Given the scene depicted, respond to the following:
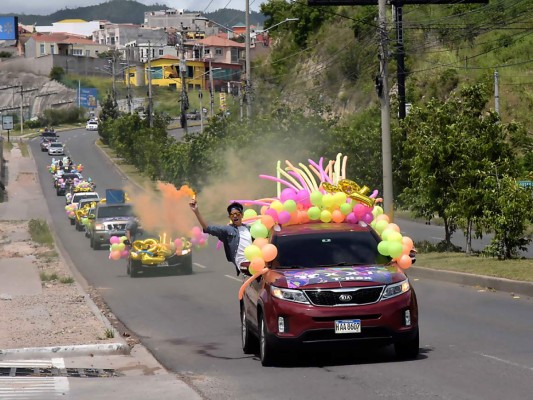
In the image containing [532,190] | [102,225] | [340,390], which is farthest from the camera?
[102,225]

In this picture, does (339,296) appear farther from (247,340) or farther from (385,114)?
(385,114)

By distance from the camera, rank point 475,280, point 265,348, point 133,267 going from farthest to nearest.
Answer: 1. point 133,267
2. point 475,280
3. point 265,348

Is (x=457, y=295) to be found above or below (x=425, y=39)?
below

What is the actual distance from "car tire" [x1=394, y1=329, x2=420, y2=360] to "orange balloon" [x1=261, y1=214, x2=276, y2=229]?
2251 millimetres

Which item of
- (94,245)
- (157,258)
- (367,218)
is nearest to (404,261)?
(367,218)

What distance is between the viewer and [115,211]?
44094 mm

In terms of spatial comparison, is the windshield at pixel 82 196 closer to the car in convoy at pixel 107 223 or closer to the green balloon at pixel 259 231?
the car in convoy at pixel 107 223

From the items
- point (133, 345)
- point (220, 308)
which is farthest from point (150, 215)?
point (133, 345)

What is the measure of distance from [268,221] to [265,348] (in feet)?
6.11

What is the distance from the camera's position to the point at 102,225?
140ft

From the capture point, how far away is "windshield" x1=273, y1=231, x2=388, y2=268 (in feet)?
45.0

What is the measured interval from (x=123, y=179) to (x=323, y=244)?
267 feet

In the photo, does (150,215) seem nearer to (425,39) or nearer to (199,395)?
(199,395)

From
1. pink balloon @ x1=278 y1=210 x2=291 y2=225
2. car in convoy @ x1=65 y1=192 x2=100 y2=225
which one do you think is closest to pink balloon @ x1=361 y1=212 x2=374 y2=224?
pink balloon @ x1=278 y1=210 x2=291 y2=225
